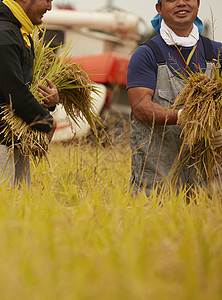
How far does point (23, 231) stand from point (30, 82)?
1251mm

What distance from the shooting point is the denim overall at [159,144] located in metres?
2.92

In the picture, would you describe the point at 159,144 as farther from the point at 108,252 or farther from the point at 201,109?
the point at 108,252

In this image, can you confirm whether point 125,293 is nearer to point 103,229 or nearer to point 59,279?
point 59,279

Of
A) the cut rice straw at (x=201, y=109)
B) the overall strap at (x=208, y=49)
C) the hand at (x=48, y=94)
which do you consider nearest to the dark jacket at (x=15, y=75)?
the hand at (x=48, y=94)

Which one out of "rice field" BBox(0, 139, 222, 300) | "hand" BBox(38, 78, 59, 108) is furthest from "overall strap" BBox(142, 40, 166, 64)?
"rice field" BBox(0, 139, 222, 300)

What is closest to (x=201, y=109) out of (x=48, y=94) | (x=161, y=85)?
(x=161, y=85)

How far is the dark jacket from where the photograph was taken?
250 centimetres

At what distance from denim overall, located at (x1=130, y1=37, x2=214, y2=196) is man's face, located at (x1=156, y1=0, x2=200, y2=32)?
0.20 m

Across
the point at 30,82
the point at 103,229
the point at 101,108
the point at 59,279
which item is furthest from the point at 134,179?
the point at 101,108

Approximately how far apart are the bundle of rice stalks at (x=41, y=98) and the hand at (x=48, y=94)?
3 cm

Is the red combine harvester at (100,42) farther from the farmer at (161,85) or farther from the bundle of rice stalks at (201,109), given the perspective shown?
the bundle of rice stalks at (201,109)

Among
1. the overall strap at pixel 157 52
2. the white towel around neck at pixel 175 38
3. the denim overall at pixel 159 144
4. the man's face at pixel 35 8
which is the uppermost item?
the man's face at pixel 35 8

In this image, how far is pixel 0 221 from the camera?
6.14 feet

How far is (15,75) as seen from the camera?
2.51 metres
